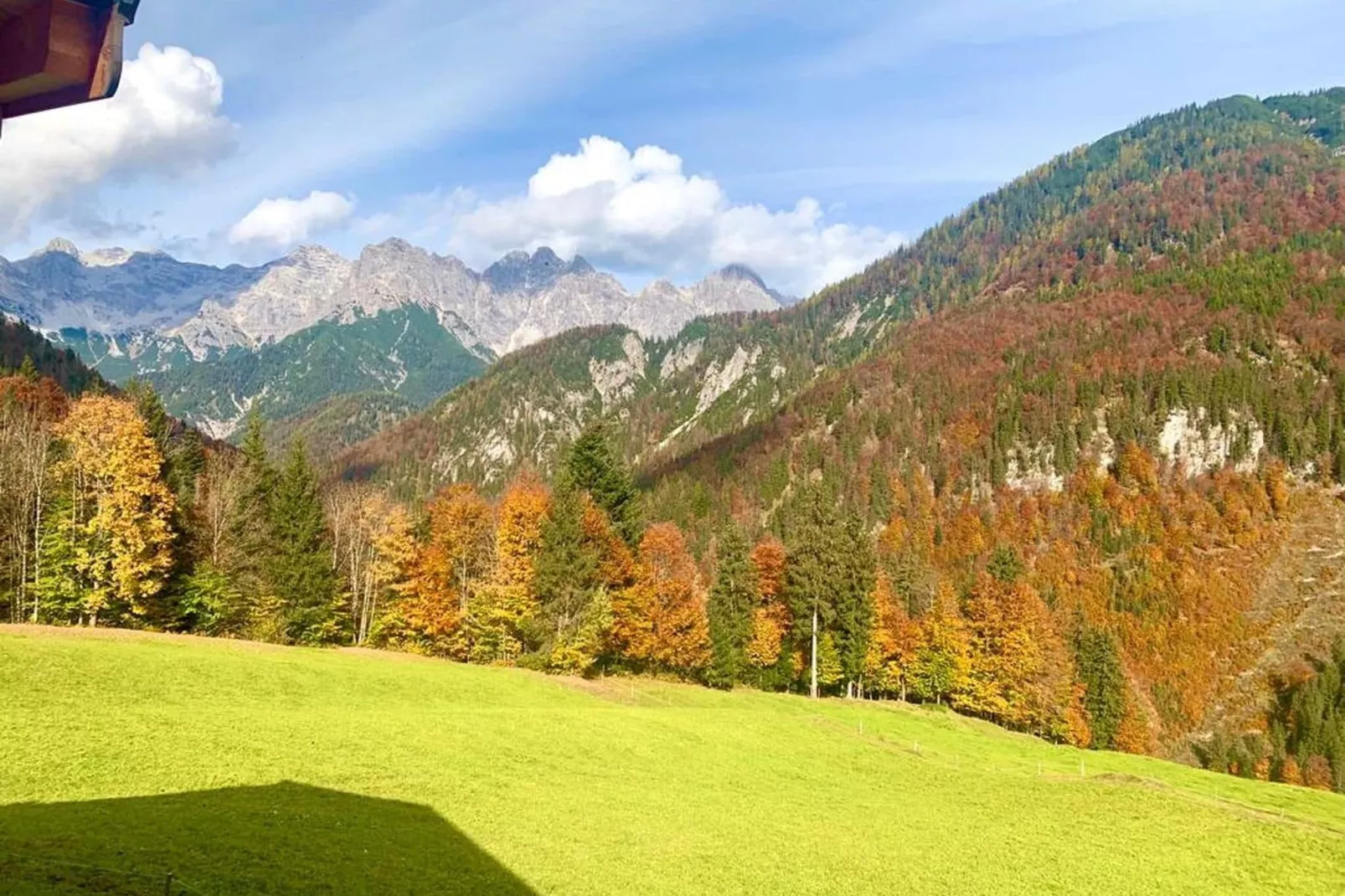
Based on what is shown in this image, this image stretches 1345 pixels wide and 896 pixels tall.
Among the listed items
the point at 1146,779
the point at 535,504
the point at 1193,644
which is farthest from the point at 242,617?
the point at 1193,644

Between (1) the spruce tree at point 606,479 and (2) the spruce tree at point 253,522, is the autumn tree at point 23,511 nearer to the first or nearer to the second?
(2) the spruce tree at point 253,522

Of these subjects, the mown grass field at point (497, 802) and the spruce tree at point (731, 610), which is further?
the spruce tree at point (731, 610)

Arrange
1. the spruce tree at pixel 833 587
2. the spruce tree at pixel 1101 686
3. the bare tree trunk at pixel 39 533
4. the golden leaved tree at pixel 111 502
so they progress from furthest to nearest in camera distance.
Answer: the spruce tree at pixel 1101 686 < the spruce tree at pixel 833 587 < the bare tree trunk at pixel 39 533 < the golden leaved tree at pixel 111 502

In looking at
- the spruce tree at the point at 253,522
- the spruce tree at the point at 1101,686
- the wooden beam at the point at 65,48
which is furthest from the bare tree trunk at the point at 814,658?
the wooden beam at the point at 65,48

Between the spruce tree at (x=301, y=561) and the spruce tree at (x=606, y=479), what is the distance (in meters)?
23.1

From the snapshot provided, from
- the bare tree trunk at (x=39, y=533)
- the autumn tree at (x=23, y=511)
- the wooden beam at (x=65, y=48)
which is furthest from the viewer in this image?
the autumn tree at (x=23, y=511)

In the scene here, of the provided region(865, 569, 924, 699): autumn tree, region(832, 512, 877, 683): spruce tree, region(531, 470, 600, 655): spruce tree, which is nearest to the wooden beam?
region(531, 470, 600, 655): spruce tree

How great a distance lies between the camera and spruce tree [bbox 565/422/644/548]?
72.7m

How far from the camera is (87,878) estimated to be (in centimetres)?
1407

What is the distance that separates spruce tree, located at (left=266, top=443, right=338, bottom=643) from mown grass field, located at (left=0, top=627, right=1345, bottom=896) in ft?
57.2

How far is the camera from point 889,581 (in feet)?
357

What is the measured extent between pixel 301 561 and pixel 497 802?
48.8m

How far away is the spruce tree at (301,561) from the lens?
67125 millimetres

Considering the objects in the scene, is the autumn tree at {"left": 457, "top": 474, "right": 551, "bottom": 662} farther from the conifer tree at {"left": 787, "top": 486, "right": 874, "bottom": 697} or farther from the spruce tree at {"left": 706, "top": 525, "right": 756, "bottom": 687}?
the conifer tree at {"left": 787, "top": 486, "right": 874, "bottom": 697}
